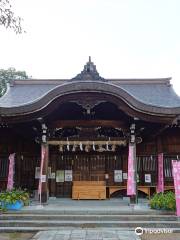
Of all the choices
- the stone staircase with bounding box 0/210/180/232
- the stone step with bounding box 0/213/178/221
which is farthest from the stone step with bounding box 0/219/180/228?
the stone step with bounding box 0/213/178/221

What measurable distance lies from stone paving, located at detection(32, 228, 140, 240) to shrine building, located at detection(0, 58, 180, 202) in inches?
117

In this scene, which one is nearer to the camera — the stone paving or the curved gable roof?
the stone paving

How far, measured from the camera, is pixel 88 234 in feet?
30.1

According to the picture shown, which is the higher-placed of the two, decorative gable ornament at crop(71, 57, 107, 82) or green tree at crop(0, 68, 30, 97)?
green tree at crop(0, 68, 30, 97)

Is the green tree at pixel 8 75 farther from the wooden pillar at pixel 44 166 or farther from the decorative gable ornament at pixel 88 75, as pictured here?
the wooden pillar at pixel 44 166

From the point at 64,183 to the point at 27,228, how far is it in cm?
564

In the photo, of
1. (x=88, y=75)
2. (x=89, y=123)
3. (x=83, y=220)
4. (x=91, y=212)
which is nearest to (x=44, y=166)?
(x=89, y=123)

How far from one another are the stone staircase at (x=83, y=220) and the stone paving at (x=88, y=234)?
1.62 feet

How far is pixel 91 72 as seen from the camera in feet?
44.6

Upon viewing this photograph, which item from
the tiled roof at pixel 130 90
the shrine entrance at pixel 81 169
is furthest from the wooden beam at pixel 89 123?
the tiled roof at pixel 130 90

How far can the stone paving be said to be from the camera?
8.70 metres

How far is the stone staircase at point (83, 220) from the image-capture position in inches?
400

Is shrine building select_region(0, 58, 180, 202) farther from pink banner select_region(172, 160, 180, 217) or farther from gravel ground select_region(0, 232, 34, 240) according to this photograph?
gravel ground select_region(0, 232, 34, 240)

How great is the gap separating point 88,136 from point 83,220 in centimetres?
370
